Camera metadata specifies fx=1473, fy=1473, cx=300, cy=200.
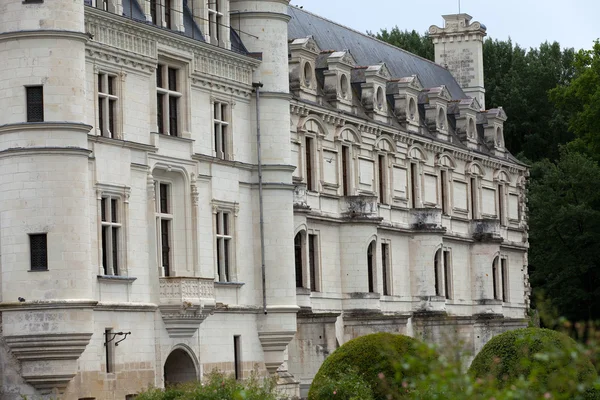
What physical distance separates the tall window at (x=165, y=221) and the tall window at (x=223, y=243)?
2072 millimetres

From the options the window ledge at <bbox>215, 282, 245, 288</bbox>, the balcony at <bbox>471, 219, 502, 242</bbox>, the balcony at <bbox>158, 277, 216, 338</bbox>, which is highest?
the balcony at <bbox>471, 219, 502, 242</bbox>

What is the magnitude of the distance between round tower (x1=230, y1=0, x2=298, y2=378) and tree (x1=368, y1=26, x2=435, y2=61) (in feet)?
139

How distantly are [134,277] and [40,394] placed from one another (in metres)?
4.29

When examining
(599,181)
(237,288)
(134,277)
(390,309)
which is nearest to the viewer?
(134,277)

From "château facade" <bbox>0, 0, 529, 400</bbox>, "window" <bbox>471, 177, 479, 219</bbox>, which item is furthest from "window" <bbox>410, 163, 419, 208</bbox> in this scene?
"window" <bbox>471, 177, 479, 219</bbox>

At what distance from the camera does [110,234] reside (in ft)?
114

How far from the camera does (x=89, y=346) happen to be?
3331cm

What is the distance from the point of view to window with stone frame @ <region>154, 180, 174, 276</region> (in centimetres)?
3722

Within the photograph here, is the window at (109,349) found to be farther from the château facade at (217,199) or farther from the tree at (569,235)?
the tree at (569,235)

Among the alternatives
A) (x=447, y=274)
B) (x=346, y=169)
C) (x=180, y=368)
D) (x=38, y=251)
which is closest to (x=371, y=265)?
(x=346, y=169)

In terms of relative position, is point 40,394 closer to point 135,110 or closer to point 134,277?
point 134,277

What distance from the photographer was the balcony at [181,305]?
1435 inches

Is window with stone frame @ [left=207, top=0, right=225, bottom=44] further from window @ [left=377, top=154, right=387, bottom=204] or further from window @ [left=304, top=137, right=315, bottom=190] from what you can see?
window @ [left=377, top=154, right=387, bottom=204]

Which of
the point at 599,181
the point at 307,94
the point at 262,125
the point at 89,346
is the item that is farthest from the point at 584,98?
the point at 89,346
